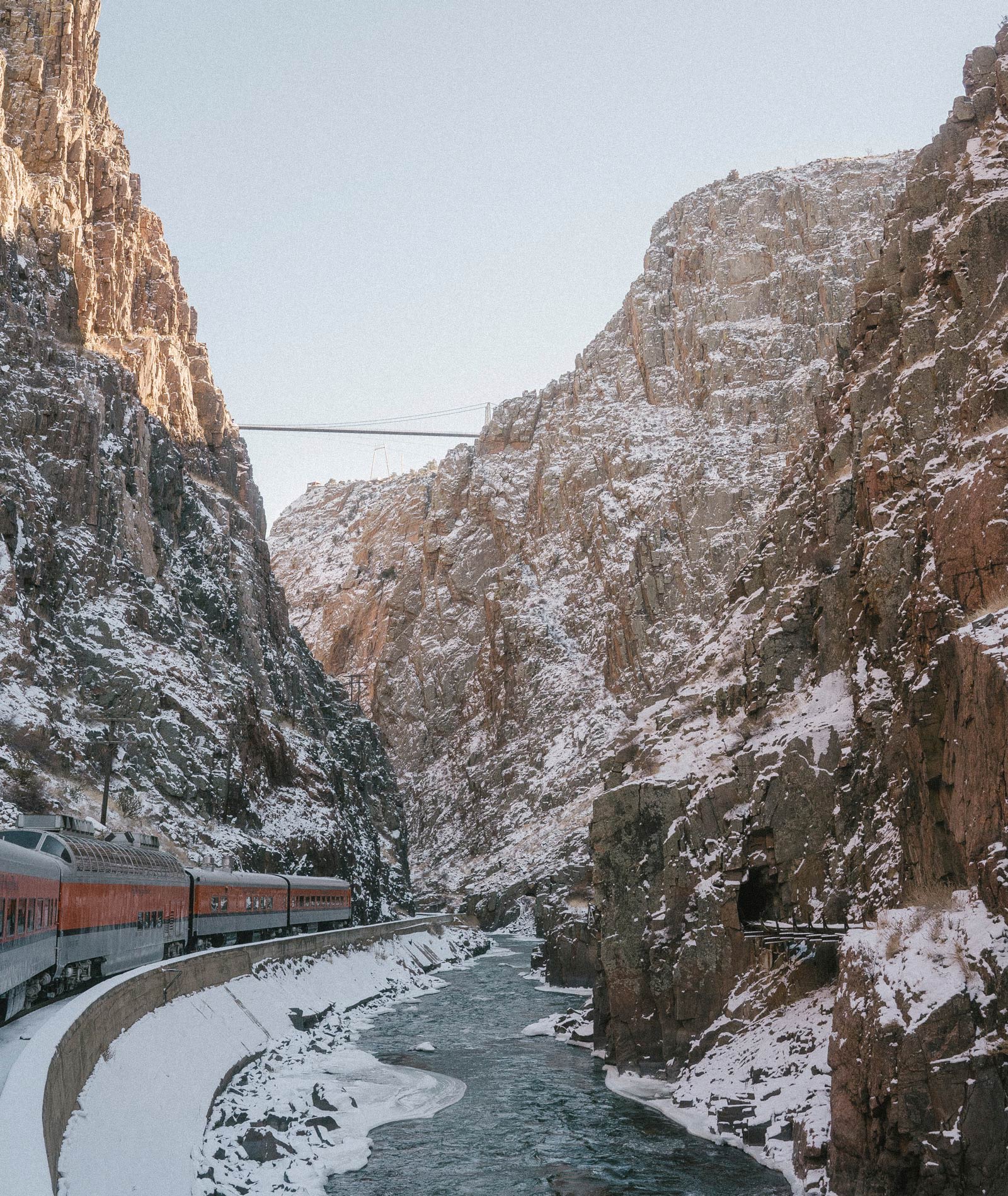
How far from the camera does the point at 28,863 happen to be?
21.9m

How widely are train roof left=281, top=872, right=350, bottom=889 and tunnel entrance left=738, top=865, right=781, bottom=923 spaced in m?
28.3

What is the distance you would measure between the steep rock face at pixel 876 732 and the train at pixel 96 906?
1380 cm

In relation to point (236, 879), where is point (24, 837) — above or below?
above

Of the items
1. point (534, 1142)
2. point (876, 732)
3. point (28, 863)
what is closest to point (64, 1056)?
point (28, 863)

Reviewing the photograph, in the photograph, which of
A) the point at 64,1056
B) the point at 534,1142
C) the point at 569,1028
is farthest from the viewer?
the point at 569,1028

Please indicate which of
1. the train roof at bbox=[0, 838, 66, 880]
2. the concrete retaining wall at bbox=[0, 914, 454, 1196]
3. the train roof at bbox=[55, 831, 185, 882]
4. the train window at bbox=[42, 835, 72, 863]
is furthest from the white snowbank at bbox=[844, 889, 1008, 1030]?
the train roof at bbox=[55, 831, 185, 882]

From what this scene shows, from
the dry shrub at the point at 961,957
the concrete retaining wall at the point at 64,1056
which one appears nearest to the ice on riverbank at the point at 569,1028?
the concrete retaining wall at the point at 64,1056

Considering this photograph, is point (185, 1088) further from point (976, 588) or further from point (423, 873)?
point (423, 873)

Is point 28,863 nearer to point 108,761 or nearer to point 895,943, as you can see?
point 895,943

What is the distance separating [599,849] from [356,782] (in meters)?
68.7

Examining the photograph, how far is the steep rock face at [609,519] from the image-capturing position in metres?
131

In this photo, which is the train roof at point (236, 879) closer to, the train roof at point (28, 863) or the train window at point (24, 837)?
the train window at point (24, 837)

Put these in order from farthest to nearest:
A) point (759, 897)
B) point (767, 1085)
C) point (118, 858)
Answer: point (759, 897)
point (118, 858)
point (767, 1085)

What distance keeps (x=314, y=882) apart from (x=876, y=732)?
39.4 meters
